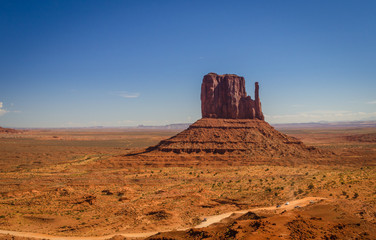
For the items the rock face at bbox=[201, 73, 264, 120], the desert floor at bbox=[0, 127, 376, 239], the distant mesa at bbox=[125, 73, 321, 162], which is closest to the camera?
the desert floor at bbox=[0, 127, 376, 239]

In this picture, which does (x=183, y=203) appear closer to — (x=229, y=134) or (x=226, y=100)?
(x=229, y=134)

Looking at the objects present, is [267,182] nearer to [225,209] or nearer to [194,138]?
[225,209]

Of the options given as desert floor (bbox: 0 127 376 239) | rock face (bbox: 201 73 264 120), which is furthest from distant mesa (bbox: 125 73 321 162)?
desert floor (bbox: 0 127 376 239)

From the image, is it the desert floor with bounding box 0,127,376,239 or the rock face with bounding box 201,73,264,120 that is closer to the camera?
the desert floor with bounding box 0,127,376,239

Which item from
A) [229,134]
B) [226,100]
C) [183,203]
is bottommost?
[183,203]

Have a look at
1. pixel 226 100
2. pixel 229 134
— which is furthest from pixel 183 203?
pixel 226 100

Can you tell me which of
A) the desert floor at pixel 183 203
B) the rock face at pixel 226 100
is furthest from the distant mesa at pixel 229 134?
the desert floor at pixel 183 203

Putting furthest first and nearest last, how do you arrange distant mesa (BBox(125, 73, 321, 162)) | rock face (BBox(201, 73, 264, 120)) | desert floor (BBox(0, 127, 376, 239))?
rock face (BBox(201, 73, 264, 120)), distant mesa (BBox(125, 73, 321, 162)), desert floor (BBox(0, 127, 376, 239))

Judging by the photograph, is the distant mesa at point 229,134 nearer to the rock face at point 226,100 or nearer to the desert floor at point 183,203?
the rock face at point 226,100

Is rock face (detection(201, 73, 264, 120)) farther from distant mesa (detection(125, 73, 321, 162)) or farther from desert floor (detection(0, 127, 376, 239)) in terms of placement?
desert floor (detection(0, 127, 376, 239))

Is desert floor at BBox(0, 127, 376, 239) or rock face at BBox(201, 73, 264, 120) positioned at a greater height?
rock face at BBox(201, 73, 264, 120)
